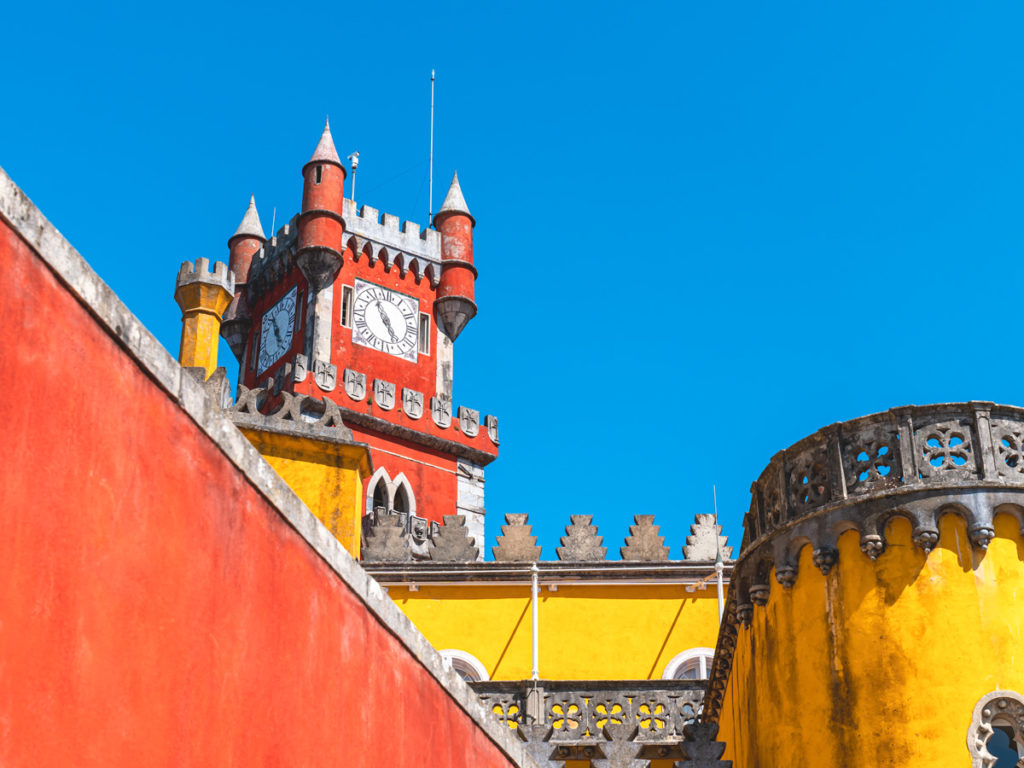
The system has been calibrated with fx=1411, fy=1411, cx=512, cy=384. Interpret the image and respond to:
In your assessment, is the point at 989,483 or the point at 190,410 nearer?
the point at 190,410

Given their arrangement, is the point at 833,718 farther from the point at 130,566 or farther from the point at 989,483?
the point at 130,566

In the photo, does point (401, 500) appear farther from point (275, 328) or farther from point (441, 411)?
point (275, 328)

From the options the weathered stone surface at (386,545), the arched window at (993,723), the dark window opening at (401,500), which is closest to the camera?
the arched window at (993,723)

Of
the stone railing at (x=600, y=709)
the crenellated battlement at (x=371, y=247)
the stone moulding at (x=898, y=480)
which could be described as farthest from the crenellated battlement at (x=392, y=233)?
the stone moulding at (x=898, y=480)

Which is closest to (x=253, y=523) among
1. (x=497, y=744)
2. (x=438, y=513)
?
(x=497, y=744)

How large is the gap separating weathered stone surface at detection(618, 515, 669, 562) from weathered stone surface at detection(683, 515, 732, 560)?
0.48 m

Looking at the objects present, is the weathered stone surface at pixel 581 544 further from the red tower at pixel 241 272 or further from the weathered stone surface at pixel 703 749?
the red tower at pixel 241 272

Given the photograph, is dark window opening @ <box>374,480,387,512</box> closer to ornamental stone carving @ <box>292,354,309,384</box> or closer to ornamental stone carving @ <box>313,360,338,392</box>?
ornamental stone carving @ <box>313,360,338,392</box>

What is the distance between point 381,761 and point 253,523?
1951 millimetres

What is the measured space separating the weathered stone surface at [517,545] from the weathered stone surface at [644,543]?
133cm

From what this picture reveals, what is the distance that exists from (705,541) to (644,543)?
103 cm

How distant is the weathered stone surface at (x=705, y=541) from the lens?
21.7m

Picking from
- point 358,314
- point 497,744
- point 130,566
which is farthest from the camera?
point 358,314

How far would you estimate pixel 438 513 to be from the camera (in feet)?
131
